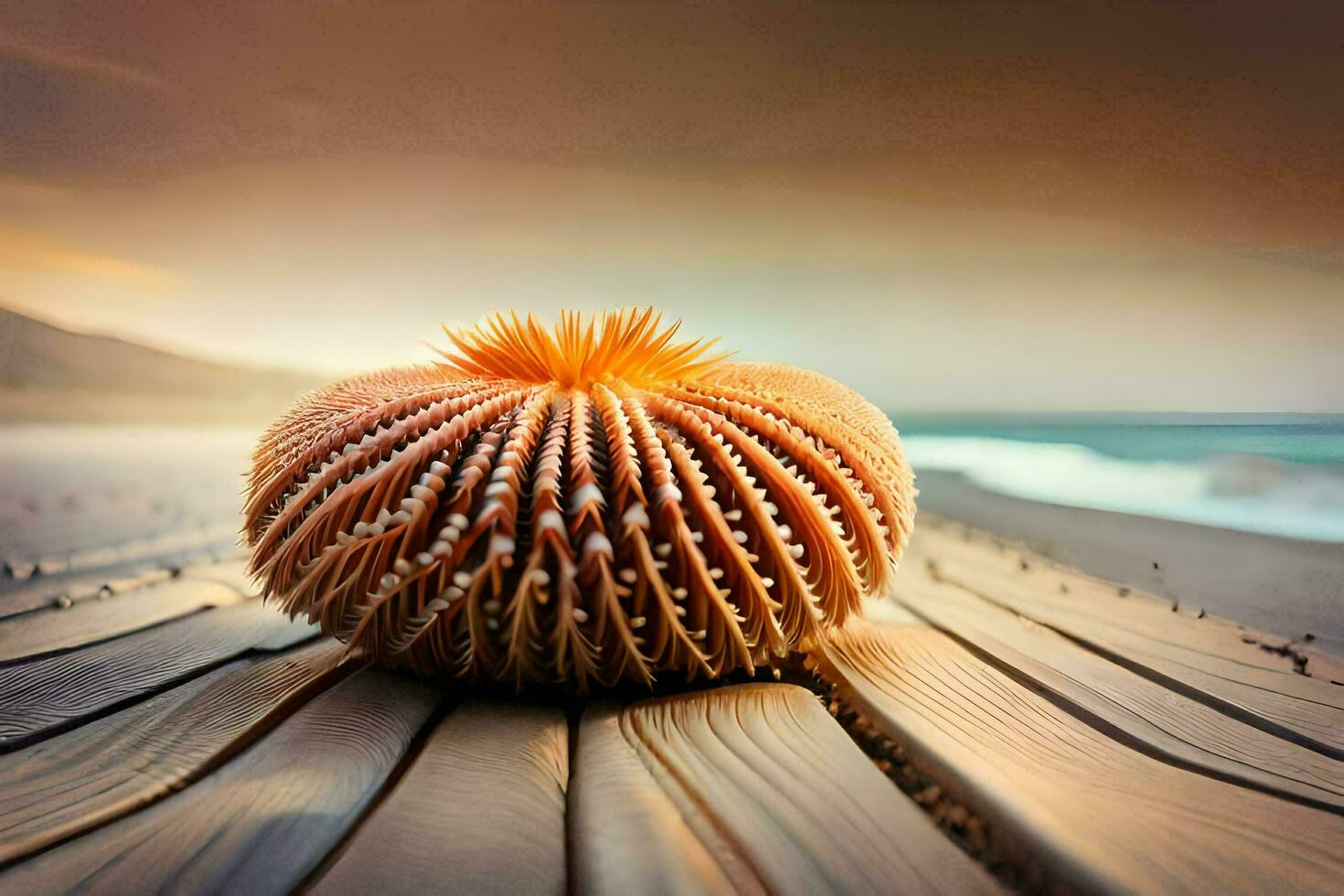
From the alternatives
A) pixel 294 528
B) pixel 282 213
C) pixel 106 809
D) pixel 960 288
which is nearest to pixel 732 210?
pixel 960 288

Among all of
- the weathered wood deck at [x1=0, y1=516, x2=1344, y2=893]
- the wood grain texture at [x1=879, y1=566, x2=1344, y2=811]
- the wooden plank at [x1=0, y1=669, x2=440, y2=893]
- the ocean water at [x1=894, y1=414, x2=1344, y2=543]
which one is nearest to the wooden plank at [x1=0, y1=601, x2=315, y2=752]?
the weathered wood deck at [x1=0, y1=516, x2=1344, y2=893]

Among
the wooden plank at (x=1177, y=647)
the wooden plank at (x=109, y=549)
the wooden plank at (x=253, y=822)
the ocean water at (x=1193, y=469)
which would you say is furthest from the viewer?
the ocean water at (x=1193, y=469)

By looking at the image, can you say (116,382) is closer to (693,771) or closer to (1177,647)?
(693,771)

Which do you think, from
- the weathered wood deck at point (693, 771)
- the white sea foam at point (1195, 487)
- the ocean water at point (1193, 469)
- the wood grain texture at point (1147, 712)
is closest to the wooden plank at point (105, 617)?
the weathered wood deck at point (693, 771)

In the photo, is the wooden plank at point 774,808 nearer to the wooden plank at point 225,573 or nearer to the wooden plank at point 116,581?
the wooden plank at point 116,581

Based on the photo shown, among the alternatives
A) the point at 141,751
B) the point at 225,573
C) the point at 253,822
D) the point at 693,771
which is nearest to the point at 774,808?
the point at 693,771

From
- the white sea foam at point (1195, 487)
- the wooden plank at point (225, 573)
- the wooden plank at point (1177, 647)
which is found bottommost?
the wooden plank at point (225, 573)
